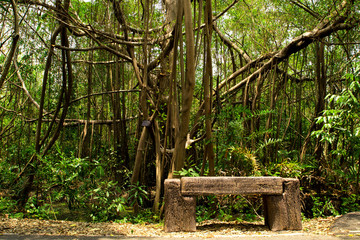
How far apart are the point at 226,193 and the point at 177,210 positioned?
1.61 feet

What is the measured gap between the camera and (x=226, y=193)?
10.3ft

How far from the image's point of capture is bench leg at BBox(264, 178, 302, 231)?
3133 millimetres

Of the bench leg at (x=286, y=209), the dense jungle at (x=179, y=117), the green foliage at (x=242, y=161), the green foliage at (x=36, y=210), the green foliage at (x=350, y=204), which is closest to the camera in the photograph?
the bench leg at (x=286, y=209)

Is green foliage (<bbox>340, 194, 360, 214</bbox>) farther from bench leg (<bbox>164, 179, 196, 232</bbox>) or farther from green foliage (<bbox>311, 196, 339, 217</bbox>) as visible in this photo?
bench leg (<bbox>164, 179, 196, 232</bbox>)

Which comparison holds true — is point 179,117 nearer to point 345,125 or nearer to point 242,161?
point 242,161

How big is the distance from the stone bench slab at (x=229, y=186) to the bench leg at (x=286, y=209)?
78 millimetres

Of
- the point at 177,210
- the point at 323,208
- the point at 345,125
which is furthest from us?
the point at 323,208

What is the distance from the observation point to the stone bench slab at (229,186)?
313 cm

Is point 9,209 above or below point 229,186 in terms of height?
below

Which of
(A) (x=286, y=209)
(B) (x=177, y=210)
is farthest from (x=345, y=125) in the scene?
(B) (x=177, y=210)

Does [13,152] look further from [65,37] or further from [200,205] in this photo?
[200,205]

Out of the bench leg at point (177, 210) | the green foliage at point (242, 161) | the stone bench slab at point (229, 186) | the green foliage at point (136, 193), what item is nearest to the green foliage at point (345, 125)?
the green foliage at point (242, 161)

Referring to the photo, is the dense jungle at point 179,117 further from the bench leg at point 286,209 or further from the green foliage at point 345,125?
the bench leg at point 286,209

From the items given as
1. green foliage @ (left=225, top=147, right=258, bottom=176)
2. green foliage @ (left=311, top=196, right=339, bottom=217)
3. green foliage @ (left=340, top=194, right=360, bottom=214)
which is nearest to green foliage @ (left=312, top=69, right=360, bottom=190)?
green foliage @ (left=340, top=194, right=360, bottom=214)
